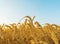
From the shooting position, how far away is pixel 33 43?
0.59m

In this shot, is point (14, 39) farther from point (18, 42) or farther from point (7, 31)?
point (7, 31)

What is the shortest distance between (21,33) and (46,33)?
19 centimetres

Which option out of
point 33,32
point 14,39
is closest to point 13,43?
point 14,39

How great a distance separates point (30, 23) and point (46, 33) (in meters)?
0.10

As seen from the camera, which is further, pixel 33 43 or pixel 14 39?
pixel 14 39

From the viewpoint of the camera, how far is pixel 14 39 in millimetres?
856

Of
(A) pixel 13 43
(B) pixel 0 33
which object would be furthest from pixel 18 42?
(B) pixel 0 33

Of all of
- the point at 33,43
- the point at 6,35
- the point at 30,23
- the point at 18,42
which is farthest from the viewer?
the point at 6,35

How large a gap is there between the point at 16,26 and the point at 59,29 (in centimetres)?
23

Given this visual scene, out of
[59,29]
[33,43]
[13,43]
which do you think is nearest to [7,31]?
[13,43]

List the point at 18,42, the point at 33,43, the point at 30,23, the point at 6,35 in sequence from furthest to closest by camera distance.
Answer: the point at 6,35, the point at 18,42, the point at 30,23, the point at 33,43

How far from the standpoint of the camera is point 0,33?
893 mm

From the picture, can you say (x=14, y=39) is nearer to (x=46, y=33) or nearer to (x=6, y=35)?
(x=6, y=35)

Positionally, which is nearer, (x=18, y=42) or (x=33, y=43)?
(x=33, y=43)
